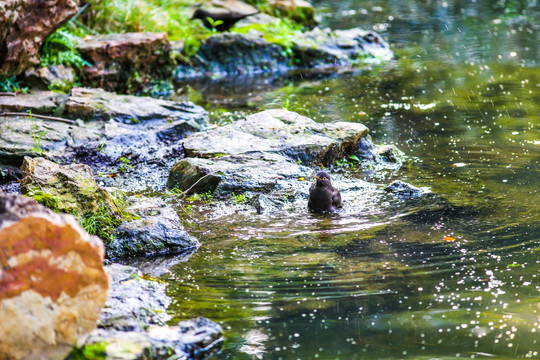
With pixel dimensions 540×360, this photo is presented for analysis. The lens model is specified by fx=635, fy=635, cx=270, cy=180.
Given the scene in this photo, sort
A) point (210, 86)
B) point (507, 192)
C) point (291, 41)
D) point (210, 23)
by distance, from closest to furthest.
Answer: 1. point (507, 192)
2. point (210, 86)
3. point (291, 41)
4. point (210, 23)

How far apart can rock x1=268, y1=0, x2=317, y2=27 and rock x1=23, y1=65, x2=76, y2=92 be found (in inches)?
348

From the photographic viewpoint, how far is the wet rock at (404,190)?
733cm

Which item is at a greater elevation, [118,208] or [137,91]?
[118,208]

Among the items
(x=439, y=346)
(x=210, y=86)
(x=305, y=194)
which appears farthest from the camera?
(x=210, y=86)

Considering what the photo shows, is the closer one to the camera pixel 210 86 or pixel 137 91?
pixel 137 91

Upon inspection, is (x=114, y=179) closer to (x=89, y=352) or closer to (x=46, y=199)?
(x=46, y=199)

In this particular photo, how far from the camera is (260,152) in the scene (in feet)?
28.3

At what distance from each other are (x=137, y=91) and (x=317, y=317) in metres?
9.82

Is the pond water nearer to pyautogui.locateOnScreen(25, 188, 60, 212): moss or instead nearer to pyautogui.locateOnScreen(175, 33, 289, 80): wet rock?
pyautogui.locateOnScreen(25, 188, 60, 212): moss

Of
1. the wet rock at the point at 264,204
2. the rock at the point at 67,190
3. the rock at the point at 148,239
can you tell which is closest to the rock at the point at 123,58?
the rock at the point at 67,190

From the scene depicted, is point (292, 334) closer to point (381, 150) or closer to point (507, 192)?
point (507, 192)

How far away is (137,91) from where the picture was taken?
13.5m

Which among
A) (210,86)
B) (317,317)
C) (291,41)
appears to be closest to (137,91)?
(210,86)

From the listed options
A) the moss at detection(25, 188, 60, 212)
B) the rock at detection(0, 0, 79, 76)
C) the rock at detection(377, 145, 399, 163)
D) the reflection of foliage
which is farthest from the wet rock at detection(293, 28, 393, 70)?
the moss at detection(25, 188, 60, 212)
